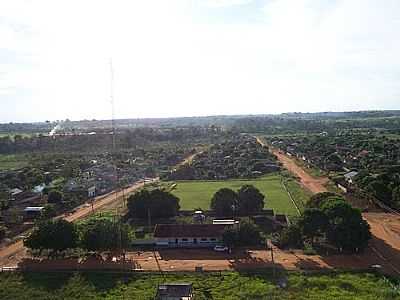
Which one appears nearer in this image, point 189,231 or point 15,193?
point 189,231

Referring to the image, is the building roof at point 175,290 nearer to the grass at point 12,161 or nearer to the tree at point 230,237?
the tree at point 230,237

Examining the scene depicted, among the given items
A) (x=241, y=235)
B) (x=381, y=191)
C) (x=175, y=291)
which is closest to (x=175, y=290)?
(x=175, y=291)

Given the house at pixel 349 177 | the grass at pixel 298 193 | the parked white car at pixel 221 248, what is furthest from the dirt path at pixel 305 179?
the parked white car at pixel 221 248

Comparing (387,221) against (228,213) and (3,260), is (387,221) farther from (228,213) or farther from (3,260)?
(3,260)

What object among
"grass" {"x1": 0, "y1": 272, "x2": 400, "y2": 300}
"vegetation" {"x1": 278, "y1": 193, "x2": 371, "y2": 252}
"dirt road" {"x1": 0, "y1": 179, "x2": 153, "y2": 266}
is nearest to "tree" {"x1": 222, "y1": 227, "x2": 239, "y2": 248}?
"vegetation" {"x1": 278, "y1": 193, "x2": 371, "y2": 252}

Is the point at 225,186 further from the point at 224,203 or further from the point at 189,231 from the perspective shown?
the point at 189,231

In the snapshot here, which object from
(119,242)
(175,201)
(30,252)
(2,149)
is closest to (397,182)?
(175,201)
